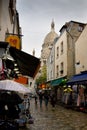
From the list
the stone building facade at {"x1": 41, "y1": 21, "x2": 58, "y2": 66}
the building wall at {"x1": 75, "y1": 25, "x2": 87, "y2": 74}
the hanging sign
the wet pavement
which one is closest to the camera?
the hanging sign

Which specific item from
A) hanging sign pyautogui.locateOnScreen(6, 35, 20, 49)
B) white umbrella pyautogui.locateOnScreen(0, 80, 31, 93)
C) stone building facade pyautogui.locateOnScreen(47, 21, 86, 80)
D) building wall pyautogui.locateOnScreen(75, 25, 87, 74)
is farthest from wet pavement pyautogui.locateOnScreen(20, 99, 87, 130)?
stone building facade pyautogui.locateOnScreen(47, 21, 86, 80)

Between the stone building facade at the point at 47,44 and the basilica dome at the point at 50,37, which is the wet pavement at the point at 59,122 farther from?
the basilica dome at the point at 50,37

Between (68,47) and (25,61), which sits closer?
(25,61)

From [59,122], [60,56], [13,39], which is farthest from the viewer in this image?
[60,56]

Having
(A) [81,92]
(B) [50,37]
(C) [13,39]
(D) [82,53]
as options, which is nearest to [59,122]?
(C) [13,39]

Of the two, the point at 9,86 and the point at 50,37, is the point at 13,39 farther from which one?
the point at 50,37

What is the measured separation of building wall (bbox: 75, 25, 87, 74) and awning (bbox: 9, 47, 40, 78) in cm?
1610

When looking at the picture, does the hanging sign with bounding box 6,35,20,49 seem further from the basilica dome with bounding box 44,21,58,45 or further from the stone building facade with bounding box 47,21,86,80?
the basilica dome with bounding box 44,21,58,45

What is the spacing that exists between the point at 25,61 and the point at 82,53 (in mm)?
18066

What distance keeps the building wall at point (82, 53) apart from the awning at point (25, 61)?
52.8ft

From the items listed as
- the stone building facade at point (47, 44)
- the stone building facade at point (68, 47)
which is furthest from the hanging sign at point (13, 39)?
the stone building facade at point (47, 44)

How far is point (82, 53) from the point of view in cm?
2812

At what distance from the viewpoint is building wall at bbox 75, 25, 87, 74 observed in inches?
1070

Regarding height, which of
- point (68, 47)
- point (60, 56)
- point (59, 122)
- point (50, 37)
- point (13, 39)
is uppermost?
point (50, 37)
